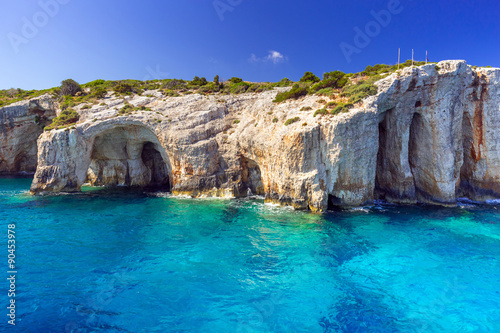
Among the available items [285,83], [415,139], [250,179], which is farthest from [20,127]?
[415,139]

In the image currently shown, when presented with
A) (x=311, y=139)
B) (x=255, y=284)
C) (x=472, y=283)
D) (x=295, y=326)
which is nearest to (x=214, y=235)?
(x=255, y=284)

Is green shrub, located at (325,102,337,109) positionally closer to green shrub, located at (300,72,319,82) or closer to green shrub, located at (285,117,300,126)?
green shrub, located at (285,117,300,126)

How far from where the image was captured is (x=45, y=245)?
49.3 ft

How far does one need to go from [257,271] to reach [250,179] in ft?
55.2

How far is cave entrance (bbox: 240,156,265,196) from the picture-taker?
1118 inches

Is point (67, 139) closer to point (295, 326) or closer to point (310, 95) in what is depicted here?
point (310, 95)

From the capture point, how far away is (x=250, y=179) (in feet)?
94.9

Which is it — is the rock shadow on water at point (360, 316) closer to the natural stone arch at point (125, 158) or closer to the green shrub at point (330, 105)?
→ the green shrub at point (330, 105)

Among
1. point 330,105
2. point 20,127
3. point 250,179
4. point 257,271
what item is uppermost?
point 330,105

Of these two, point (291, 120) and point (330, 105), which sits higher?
point (330, 105)

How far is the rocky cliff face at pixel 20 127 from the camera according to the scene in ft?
120

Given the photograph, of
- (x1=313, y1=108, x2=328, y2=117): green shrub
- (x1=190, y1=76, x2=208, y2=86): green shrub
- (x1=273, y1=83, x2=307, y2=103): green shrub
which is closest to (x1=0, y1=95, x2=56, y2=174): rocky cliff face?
(x1=190, y1=76, x2=208, y2=86): green shrub

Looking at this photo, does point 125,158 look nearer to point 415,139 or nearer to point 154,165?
point 154,165

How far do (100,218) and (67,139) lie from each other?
1300 centimetres
